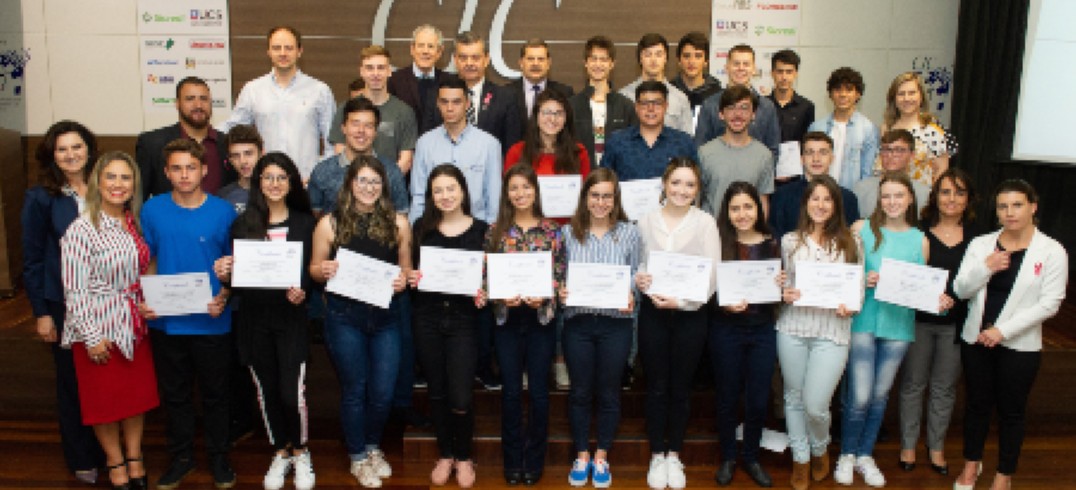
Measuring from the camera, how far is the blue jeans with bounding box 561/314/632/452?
3.62 metres

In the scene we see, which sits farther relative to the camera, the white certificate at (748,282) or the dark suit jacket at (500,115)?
the dark suit jacket at (500,115)

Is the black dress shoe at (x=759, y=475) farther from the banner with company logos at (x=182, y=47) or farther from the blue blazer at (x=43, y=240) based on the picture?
the banner with company logos at (x=182, y=47)

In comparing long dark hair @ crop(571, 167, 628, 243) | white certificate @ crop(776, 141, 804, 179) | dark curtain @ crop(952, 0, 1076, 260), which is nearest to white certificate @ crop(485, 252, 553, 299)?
long dark hair @ crop(571, 167, 628, 243)

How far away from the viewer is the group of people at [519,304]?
3535mm

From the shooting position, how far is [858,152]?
466 cm

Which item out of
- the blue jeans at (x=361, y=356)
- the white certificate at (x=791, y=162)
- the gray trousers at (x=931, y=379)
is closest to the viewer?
the blue jeans at (x=361, y=356)

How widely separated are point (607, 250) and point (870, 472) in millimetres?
1799

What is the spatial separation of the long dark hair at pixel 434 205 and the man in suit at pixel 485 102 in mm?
965

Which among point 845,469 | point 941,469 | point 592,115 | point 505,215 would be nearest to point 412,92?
point 592,115

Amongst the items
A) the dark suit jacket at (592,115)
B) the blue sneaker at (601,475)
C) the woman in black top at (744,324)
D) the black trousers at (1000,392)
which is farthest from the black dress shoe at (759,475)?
the dark suit jacket at (592,115)

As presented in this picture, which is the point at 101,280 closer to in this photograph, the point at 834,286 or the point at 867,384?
the point at 834,286

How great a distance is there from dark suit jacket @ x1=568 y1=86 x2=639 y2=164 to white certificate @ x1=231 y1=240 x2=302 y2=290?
172 centimetres

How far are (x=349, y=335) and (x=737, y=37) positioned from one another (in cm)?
458

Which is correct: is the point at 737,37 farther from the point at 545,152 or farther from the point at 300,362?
the point at 300,362
